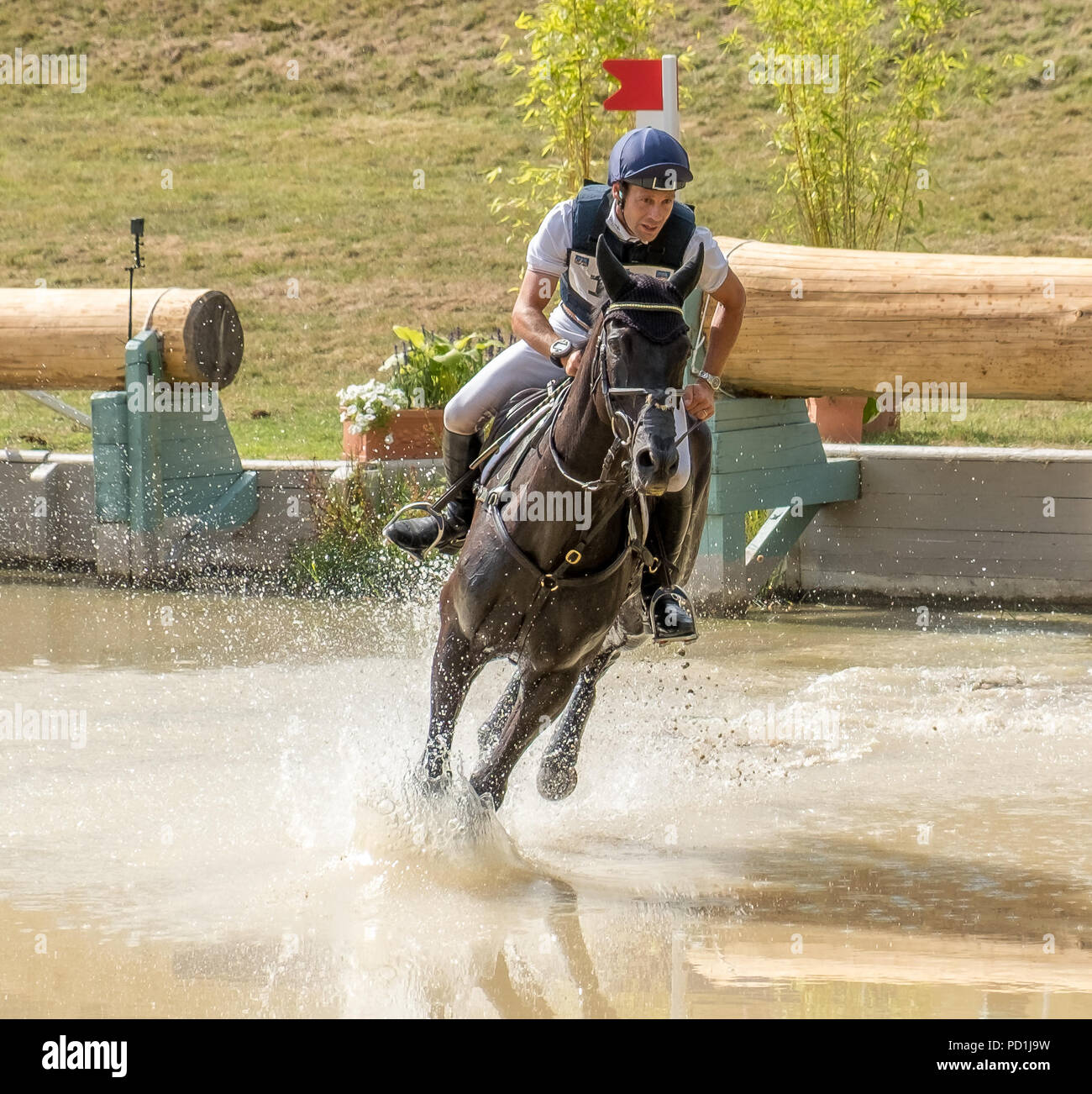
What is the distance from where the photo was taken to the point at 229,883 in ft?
14.2

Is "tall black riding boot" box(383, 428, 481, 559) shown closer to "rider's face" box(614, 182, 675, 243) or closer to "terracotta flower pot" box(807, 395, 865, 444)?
"rider's face" box(614, 182, 675, 243)

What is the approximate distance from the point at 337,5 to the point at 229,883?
82.3 ft

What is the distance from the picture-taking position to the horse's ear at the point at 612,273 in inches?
152

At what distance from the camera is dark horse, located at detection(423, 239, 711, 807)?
3.86m

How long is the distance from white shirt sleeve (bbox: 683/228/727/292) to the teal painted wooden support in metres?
5.06

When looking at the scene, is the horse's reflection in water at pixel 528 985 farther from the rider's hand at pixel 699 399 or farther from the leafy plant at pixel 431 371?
the leafy plant at pixel 431 371

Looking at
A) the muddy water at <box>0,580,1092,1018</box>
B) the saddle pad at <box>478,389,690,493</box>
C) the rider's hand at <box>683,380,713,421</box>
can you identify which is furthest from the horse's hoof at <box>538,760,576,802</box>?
the rider's hand at <box>683,380,713,421</box>

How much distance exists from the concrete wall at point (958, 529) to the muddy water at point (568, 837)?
0.73 m

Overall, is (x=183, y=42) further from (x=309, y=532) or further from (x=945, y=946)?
(x=945, y=946)

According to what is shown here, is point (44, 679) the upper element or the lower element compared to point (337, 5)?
lower

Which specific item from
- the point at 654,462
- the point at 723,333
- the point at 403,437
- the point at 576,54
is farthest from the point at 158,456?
the point at 654,462

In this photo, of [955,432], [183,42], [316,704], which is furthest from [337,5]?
[316,704]

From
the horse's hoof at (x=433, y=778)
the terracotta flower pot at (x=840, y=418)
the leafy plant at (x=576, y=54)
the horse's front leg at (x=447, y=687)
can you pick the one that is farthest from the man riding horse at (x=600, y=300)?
the leafy plant at (x=576, y=54)

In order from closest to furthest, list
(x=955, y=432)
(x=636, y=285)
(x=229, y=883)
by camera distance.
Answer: (x=636, y=285)
(x=229, y=883)
(x=955, y=432)
